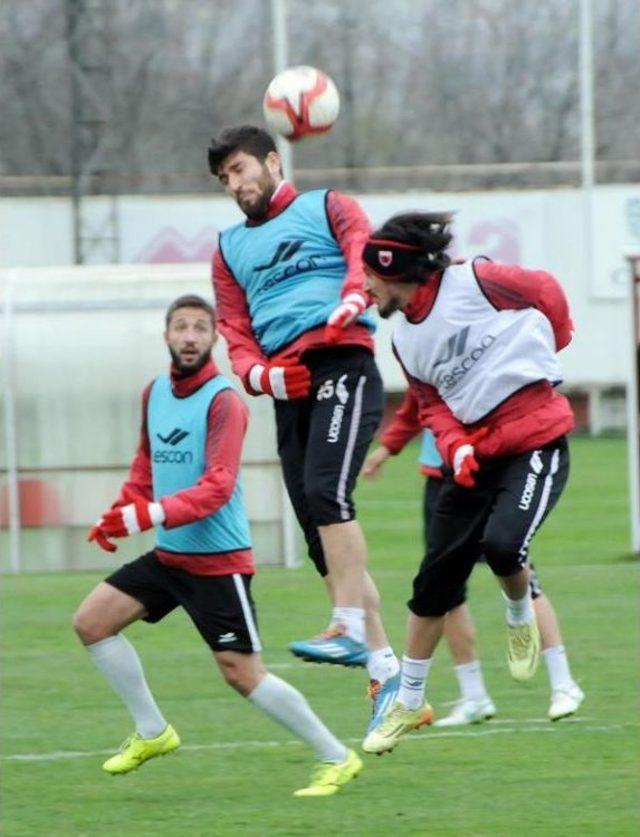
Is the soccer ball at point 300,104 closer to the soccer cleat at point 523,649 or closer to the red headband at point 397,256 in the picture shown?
the red headband at point 397,256

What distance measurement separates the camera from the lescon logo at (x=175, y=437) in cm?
Answer: 891

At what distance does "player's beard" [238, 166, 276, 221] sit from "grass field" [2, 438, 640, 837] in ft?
7.84

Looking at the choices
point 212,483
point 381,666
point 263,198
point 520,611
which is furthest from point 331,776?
point 263,198

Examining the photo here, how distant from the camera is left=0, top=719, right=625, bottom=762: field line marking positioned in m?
10.0

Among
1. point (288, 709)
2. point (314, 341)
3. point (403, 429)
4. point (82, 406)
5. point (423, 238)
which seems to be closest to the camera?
point (423, 238)

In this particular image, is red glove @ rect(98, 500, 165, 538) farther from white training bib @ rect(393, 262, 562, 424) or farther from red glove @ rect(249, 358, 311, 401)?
white training bib @ rect(393, 262, 562, 424)

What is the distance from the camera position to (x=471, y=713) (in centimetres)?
1059

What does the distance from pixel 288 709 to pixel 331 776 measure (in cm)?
36

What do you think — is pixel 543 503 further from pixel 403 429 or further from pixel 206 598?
pixel 403 429

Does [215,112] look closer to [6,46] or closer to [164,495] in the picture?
[6,46]

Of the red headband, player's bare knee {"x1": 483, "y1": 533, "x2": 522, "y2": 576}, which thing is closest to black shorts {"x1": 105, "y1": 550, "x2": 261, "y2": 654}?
player's bare knee {"x1": 483, "y1": 533, "x2": 522, "y2": 576}

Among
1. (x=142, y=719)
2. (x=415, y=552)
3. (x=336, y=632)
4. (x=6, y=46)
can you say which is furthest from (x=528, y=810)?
(x=6, y=46)

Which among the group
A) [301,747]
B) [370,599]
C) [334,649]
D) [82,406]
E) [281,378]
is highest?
[281,378]

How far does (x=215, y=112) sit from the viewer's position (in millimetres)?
43000
